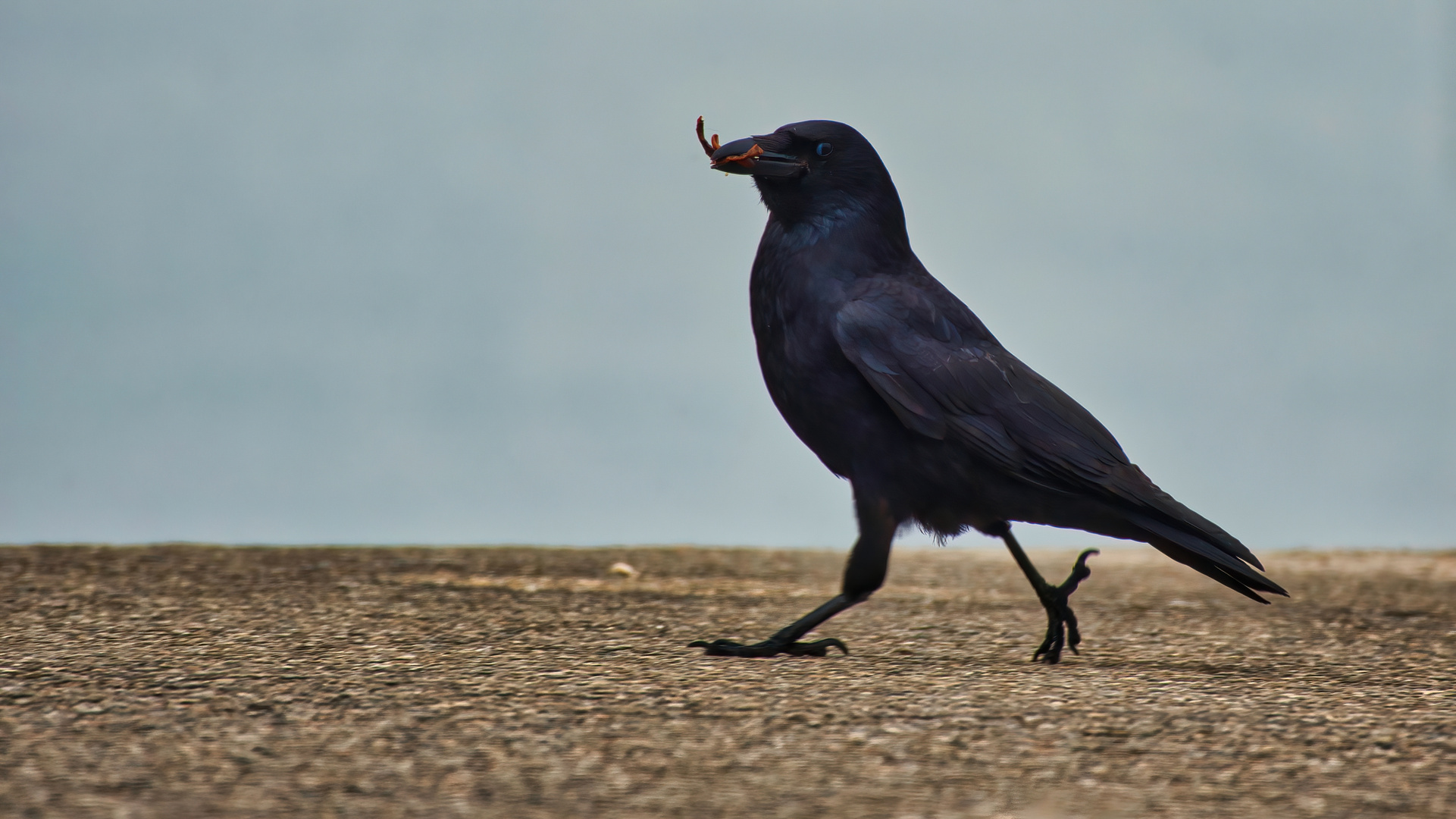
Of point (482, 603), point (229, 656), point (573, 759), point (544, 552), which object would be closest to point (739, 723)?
point (573, 759)

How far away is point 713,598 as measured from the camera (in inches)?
185

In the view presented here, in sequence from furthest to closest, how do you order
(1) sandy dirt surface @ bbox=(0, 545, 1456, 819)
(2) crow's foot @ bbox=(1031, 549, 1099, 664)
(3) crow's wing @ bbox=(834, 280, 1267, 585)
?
(2) crow's foot @ bbox=(1031, 549, 1099, 664) < (3) crow's wing @ bbox=(834, 280, 1267, 585) < (1) sandy dirt surface @ bbox=(0, 545, 1456, 819)

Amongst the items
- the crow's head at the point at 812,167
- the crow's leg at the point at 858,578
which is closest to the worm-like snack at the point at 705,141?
the crow's head at the point at 812,167

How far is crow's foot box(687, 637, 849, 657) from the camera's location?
3.29 m

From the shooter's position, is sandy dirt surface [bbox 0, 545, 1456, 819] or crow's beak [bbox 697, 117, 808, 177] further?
crow's beak [bbox 697, 117, 808, 177]

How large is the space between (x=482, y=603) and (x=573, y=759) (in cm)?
210

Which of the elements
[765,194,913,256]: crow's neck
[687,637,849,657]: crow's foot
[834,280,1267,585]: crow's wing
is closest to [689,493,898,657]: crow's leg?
[687,637,849,657]: crow's foot

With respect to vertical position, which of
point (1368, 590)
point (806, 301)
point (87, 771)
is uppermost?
point (806, 301)

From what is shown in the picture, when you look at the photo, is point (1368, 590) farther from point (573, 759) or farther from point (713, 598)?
point (573, 759)

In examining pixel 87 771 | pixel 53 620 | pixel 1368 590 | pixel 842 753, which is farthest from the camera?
pixel 1368 590

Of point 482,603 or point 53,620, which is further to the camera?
point 482,603

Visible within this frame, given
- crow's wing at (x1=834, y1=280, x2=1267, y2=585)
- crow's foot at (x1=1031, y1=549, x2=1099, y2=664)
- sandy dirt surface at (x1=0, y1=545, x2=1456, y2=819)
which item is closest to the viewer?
sandy dirt surface at (x1=0, y1=545, x2=1456, y2=819)

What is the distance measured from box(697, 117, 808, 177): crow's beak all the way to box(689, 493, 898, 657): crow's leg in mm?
940

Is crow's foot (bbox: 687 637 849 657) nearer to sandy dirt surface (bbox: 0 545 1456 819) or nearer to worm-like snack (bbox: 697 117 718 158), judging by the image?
sandy dirt surface (bbox: 0 545 1456 819)
